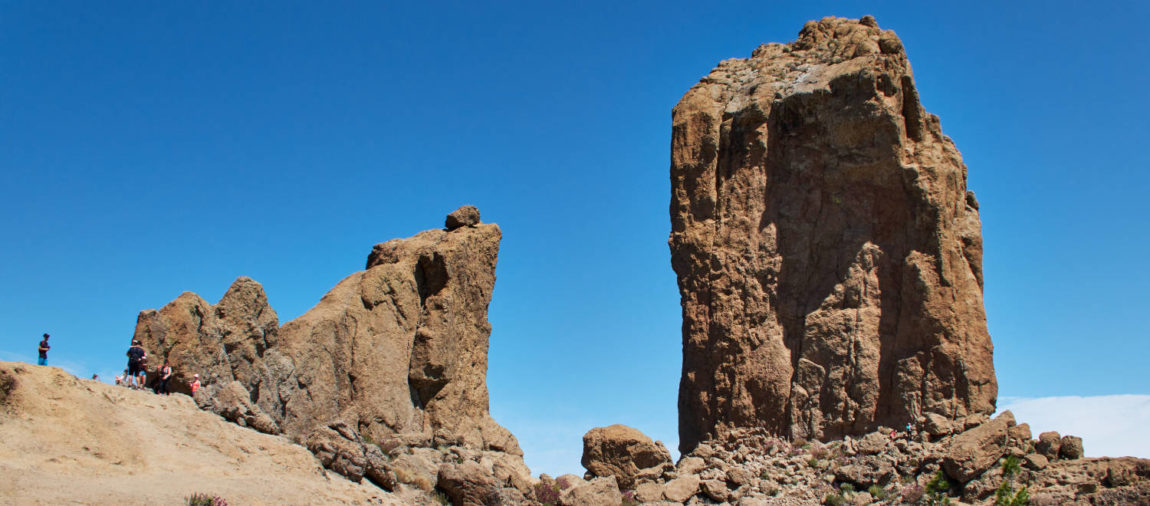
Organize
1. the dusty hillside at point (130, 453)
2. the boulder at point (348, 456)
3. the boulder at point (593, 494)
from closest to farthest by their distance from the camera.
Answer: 1. the dusty hillside at point (130, 453)
2. the boulder at point (348, 456)
3. the boulder at point (593, 494)

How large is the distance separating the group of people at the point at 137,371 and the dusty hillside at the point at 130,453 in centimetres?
44

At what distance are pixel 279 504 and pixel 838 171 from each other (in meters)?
17.2

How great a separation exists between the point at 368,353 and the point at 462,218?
564 cm

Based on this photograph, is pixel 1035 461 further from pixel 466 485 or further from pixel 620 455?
pixel 466 485

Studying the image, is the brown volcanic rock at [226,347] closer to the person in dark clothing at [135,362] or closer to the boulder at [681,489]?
the person in dark clothing at [135,362]

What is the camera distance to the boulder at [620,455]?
987 inches

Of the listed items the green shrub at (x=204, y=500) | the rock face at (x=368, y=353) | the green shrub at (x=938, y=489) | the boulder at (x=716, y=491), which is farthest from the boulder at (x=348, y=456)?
the green shrub at (x=938, y=489)

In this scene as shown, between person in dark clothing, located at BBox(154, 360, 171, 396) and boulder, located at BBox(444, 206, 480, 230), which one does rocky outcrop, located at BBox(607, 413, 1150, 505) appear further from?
person in dark clothing, located at BBox(154, 360, 171, 396)

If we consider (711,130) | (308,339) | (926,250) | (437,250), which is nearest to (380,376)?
(308,339)

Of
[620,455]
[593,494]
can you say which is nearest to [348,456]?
[593,494]

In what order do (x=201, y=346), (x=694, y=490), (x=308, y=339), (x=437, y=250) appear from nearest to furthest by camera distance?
(x=201, y=346) → (x=308, y=339) → (x=694, y=490) → (x=437, y=250)

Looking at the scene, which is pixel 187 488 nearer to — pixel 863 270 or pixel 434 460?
pixel 434 460

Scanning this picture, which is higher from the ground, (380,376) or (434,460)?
(380,376)

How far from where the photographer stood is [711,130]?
28016mm
